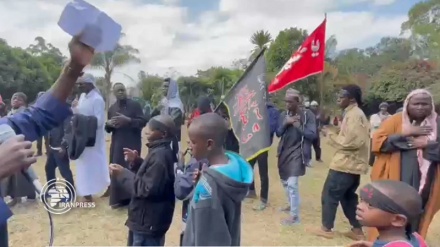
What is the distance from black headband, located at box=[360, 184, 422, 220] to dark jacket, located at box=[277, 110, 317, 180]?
3096 millimetres

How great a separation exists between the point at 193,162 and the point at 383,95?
22.8 metres

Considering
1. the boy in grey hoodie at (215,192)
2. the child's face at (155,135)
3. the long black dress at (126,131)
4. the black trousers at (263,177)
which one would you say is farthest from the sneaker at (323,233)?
the boy in grey hoodie at (215,192)

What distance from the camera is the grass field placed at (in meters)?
4.77

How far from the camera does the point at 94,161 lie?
584 centimetres

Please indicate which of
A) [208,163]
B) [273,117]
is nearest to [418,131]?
[208,163]

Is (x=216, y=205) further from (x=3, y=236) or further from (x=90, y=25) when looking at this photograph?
(x=90, y=25)

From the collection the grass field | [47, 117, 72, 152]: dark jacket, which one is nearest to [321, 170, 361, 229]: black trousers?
the grass field

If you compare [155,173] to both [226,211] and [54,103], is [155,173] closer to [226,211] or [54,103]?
[226,211]

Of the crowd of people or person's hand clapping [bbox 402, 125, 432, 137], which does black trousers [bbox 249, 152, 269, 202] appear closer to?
the crowd of people

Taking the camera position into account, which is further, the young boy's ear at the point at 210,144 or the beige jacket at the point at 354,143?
the beige jacket at the point at 354,143

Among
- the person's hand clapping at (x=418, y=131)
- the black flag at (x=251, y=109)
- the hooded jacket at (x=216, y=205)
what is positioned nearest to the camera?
the hooded jacket at (x=216, y=205)

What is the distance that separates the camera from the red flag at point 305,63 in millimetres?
4875

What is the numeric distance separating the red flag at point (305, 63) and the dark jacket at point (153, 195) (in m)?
1.77

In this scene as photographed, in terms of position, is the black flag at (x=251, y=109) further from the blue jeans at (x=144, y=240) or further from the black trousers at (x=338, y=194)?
the black trousers at (x=338, y=194)
